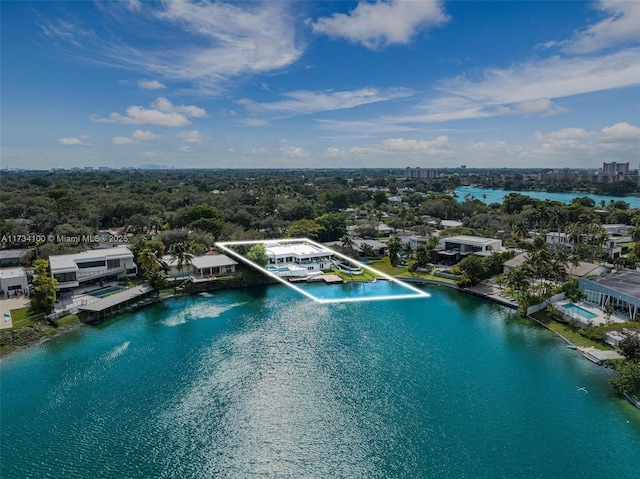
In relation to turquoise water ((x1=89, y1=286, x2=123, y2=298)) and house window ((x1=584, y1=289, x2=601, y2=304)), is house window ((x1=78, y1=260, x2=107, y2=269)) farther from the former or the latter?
house window ((x1=584, y1=289, x2=601, y2=304))

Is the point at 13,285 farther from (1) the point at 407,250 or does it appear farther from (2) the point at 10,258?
(1) the point at 407,250

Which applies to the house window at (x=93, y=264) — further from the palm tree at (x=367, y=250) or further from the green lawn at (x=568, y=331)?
the green lawn at (x=568, y=331)

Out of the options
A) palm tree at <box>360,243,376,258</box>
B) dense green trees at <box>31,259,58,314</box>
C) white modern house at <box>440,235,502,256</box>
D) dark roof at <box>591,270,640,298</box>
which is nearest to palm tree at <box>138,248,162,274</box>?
→ dense green trees at <box>31,259,58,314</box>

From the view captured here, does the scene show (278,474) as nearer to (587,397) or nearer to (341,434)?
(341,434)

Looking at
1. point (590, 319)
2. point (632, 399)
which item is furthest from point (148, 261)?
point (632, 399)

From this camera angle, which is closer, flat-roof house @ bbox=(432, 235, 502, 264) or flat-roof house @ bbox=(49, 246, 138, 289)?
flat-roof house @ bbox=(49, 246, 138, 289)
